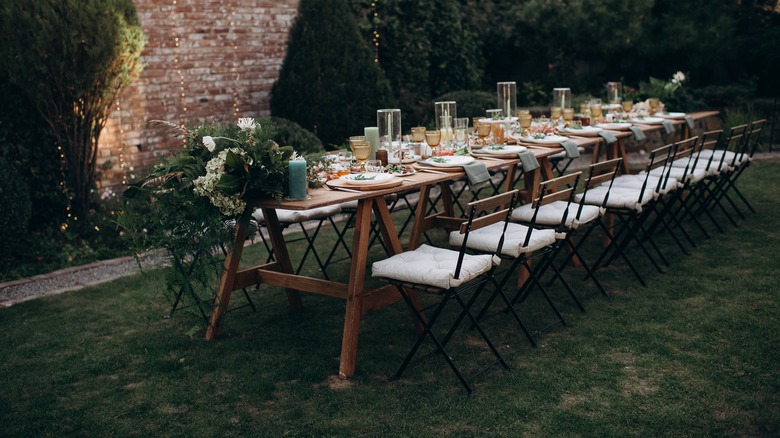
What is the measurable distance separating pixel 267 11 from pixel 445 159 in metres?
5.13

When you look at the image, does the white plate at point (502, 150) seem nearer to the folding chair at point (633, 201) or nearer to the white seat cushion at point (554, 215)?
the white seat cushion at point (554, 215)

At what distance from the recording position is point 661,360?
13.0 feet

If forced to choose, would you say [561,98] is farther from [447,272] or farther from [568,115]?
[447,272]

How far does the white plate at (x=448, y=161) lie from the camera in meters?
4.65

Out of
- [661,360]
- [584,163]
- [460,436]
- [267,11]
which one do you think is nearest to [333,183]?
[460,436]

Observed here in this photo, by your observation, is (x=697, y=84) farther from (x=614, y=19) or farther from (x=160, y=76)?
(x=160, y=76)

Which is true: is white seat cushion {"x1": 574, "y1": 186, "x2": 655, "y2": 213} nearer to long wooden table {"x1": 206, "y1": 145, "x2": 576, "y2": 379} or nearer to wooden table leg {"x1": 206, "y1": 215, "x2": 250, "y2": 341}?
long wooden table {"x1": 206, "y1": 145, "x2": 576, "y2": 379}

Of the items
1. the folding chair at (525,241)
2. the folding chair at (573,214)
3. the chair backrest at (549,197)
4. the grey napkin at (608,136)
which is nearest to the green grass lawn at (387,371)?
the folding chair at (525,241)

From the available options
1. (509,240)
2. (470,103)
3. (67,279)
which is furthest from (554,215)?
(470,103)

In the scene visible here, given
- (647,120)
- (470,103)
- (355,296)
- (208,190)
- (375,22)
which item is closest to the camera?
(208,190)

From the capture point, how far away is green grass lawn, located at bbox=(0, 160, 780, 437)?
3414 mm

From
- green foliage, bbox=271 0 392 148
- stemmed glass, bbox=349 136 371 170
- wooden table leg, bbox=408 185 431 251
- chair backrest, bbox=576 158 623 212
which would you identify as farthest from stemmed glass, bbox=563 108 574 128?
green foliage, bbox=271 0 392 148

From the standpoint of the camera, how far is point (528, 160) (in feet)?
16.6

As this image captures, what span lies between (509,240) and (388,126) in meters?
1.11
